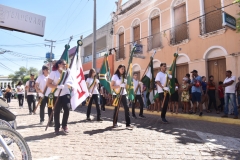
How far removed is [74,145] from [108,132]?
1299 mm

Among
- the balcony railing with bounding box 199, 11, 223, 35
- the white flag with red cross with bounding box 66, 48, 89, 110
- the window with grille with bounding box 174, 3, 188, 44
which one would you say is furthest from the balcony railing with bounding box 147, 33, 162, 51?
the white flag with red cross with bounding box 66, 48, 89, 110

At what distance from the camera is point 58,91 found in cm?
521

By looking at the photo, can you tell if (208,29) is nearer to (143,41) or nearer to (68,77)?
(143,41)

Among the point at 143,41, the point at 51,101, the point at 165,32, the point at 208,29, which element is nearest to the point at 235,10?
the point at 208,29

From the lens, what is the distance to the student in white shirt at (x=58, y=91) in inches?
196

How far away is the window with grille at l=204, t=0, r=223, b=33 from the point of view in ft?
34.4

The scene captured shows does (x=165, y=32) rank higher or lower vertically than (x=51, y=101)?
higher

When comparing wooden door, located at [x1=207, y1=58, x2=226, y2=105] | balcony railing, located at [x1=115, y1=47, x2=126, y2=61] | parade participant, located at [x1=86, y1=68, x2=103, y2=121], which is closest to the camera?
parade participant, located at [x1=86, y1=68, x2=103, y2=121]

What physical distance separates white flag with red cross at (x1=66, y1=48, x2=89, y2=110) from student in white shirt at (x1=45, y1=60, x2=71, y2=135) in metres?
0.23

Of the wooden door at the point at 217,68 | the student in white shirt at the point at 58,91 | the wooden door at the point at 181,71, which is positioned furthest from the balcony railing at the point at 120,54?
the student in white shirt at the point at 58,91

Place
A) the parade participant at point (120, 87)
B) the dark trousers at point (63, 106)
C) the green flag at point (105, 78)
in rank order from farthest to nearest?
the green flag at point (105, 78) → the parade participant at point (120, 87) → the dark trousers at point (63, 106)

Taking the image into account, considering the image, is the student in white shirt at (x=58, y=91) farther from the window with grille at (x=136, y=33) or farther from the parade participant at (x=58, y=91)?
the window with grille at (x=136, y=33)

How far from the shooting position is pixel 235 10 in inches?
382

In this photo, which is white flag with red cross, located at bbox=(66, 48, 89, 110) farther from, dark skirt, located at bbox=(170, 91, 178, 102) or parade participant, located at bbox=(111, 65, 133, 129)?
dark skirt, located at bbox=(170, 91, 178, 102)
